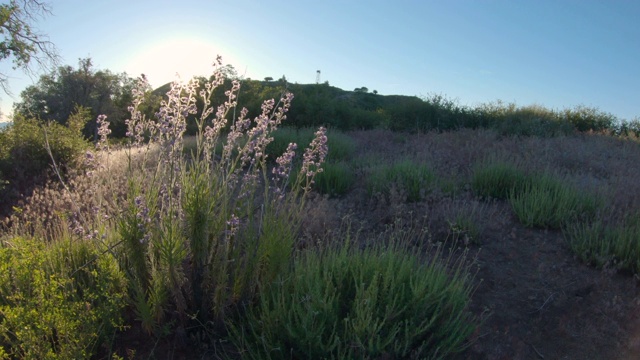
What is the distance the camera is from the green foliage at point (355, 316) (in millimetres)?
3172

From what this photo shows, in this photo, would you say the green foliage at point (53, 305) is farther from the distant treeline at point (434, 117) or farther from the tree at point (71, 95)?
the tree at point (71, 95)

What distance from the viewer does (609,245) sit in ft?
16.8

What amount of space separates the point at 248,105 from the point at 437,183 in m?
10.4

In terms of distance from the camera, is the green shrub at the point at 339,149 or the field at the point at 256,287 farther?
the green shrub at the point at 339,149

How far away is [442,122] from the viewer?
54.2 feet

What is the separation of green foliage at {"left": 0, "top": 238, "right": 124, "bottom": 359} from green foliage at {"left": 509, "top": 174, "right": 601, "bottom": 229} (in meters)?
4.64

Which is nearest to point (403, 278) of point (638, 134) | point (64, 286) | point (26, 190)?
point (64, 286)

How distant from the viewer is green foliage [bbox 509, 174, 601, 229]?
235 inches

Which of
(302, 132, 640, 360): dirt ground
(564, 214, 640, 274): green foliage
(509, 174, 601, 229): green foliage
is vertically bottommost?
(302, 132, 640, 360): dirt ground

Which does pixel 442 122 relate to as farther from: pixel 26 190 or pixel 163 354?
pixel 163 354

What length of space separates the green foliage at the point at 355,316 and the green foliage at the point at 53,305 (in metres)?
0.92

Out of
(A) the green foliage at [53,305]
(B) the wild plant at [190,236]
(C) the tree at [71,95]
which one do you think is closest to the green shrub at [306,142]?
(B) the wild plant at [190,236]

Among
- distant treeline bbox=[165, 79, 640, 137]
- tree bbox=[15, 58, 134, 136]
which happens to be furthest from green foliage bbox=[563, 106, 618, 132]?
tree bbox=[15, 58, 134, 136]

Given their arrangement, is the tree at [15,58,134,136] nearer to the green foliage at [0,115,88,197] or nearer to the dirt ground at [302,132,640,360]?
the green foliage at [0,115,88,197]
